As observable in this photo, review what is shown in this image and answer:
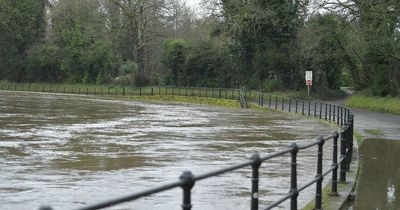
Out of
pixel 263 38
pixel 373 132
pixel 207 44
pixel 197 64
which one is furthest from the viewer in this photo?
pixel 197 64

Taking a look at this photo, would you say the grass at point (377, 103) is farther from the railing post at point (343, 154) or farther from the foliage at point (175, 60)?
the railing post at point (343, 154)

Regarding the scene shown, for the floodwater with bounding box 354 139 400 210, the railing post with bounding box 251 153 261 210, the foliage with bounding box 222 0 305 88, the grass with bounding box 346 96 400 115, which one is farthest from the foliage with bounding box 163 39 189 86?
the railing post with bounding box 251 153 261 210

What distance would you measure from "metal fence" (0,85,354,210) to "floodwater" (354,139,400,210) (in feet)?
1.64

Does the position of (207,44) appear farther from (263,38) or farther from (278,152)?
(278,152)

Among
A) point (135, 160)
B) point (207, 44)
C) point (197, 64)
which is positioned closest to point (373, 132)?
point (135, 160)

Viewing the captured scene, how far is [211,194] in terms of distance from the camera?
11.0m

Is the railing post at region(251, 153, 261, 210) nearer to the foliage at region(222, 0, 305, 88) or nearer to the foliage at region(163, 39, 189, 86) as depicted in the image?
the foliage at region(222, 0, 305, 88)

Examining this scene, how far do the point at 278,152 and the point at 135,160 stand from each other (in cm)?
929

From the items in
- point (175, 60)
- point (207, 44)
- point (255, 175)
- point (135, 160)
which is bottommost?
A: point (135, 160)

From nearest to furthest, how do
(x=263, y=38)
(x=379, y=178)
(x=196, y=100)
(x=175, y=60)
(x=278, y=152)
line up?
(x=278, y=152)
(x=379, y=178)
(x=196, y=100)
(x=263, y=38)
(x=175, y=60)

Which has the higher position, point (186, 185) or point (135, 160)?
point (186, 185)

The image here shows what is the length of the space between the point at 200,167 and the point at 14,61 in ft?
249

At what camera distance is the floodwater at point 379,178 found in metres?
9.91

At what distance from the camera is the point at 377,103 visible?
41188mm
